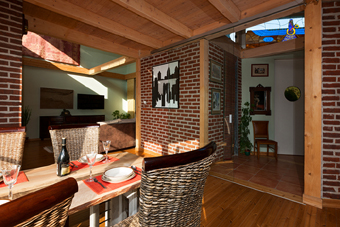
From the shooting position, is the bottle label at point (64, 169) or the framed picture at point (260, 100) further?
the framed picture at point (260, 100)

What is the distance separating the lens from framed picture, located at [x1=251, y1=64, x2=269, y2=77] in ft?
14.3

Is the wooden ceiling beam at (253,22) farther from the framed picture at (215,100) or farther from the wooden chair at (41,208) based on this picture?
the wooden chair at (41,208)

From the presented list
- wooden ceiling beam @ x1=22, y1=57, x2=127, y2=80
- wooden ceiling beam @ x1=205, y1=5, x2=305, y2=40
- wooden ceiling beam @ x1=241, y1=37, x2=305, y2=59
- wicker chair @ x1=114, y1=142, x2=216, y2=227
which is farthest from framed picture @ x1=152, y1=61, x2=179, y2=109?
wooden ceiling beam @ x1=22, y1=57, x2=127, y2=80

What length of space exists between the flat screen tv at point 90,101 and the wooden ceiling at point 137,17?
4.48 meters

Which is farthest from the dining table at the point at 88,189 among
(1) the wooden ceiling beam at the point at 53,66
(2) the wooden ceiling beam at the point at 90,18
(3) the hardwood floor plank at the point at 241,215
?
(1) the wooden ceiling beam at the point at 53,66

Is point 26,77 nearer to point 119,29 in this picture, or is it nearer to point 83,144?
point 119,29

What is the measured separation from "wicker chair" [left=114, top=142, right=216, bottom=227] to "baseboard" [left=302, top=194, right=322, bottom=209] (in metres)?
2.00

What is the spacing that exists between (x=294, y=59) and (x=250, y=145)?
2409 mm

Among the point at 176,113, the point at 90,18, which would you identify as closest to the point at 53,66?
the point at 90,18

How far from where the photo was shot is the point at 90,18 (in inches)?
103

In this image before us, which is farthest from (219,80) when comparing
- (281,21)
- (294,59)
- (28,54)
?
(28,54)

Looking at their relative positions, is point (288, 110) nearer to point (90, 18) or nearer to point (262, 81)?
point (262, 81)

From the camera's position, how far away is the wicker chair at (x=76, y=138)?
1568 mm

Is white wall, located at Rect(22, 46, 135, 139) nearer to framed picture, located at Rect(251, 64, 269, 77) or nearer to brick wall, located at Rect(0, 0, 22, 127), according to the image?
brick wall, located at Rect(0, 0, 22, 127)
